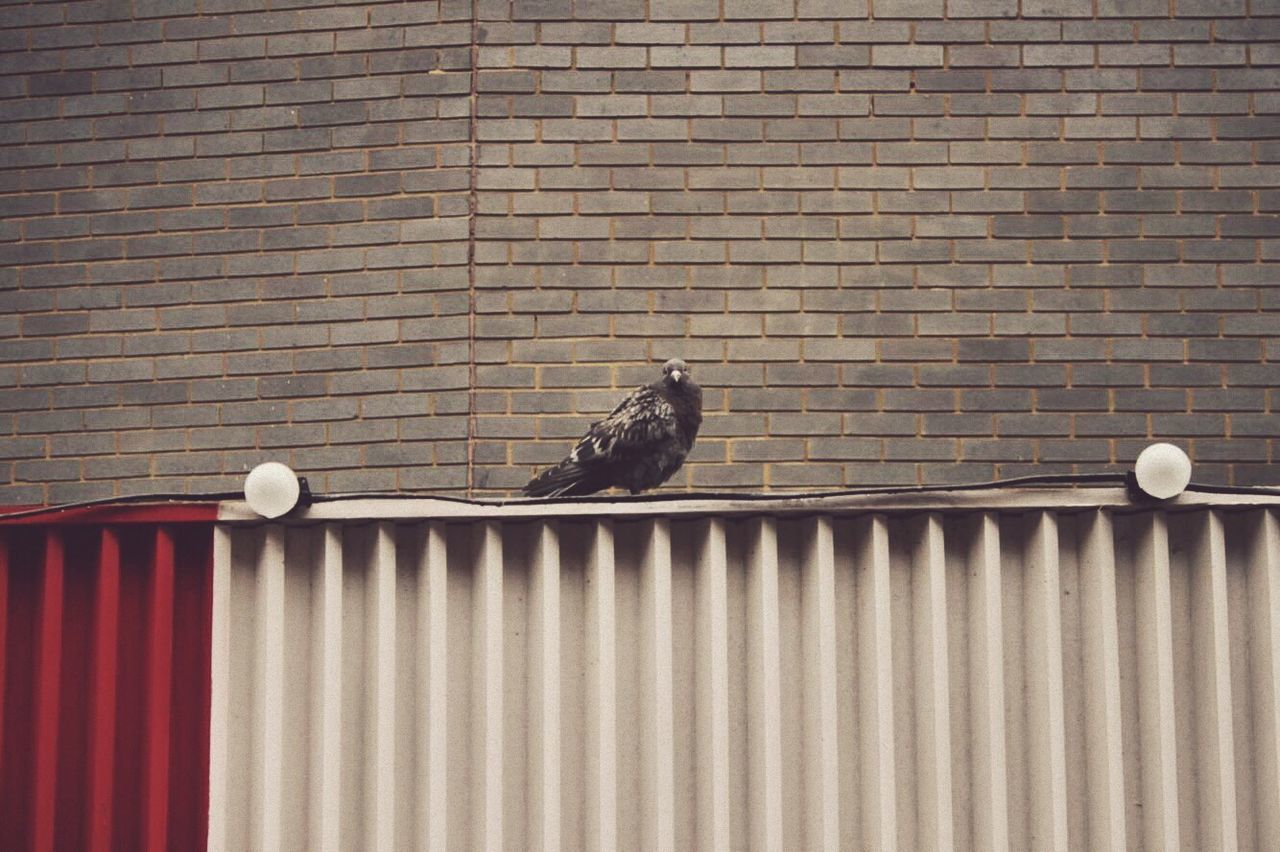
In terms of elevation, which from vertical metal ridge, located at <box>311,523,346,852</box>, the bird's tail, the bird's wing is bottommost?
vertical metal ridge, located at <box>311,523,346,852</box>

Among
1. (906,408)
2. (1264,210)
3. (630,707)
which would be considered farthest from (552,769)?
(1264,210)

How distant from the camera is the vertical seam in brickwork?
251 inches

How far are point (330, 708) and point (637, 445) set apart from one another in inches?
63.2

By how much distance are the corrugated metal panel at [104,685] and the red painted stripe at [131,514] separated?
32 millimetres

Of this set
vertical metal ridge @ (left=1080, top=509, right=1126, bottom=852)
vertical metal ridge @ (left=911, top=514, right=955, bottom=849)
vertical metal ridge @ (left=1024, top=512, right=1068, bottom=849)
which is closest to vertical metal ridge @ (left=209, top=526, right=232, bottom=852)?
vertical metal ridge @ (left=911, top=514, right=955, bottom=849)

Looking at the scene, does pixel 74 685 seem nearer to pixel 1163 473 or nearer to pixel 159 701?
pixel 159 701

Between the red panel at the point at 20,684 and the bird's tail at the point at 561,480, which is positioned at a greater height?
the bird's tail at the point at 561,480

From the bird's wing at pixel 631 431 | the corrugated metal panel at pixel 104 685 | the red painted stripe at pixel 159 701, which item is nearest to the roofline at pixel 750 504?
the red painted stripe at pixel 159 701

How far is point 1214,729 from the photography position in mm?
4402

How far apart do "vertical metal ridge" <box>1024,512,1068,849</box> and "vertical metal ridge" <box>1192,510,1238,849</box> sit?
444 millimetres

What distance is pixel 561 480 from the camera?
18.2ft

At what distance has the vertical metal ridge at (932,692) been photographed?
4.38 meters

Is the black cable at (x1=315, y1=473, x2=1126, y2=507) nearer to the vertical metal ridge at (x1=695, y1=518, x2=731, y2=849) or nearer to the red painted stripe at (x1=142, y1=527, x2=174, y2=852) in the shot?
the vertical metal ridge at (x1=695, y1=518, x2=731, y2=849)

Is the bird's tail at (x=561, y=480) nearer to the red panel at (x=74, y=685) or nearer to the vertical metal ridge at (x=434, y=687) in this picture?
the vertical metal ridge at (x=434, y=687)
